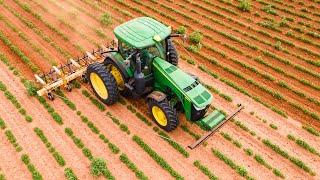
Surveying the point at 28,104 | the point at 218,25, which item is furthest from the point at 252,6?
the point at 28,104

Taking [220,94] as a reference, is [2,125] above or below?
below

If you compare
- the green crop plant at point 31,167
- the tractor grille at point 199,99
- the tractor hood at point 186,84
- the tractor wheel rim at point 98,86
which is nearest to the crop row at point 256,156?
the tractor hood at point 186,84

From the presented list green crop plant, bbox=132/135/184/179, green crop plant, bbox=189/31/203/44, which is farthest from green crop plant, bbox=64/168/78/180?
green crop plant, bbox=189/31/203/44

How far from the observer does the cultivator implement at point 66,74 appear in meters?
13.0

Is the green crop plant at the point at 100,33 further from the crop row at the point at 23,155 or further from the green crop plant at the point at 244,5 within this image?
the green crop plant at the point at 244,5

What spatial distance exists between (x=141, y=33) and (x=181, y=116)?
3.09m

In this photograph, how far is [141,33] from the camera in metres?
11.6

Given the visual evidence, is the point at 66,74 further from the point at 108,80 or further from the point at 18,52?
the point at 18,52

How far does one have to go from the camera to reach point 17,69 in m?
14.4

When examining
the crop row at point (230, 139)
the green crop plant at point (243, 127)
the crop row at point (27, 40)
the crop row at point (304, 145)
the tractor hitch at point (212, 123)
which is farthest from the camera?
the crop row at point (27, 40)

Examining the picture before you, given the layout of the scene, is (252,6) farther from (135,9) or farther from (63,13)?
(63,13)

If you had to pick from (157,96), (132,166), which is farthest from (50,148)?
(157,96)

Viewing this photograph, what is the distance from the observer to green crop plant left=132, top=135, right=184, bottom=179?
10898mm

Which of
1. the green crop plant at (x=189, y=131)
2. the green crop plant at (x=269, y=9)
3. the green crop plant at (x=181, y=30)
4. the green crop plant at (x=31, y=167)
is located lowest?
the green crop plant at (x=31, y=167)
